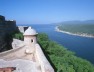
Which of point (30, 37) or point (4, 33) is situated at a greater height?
point (30, 37)

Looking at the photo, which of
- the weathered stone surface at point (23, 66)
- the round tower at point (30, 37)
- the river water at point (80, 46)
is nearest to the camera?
the weathered stone surface at point (23, 66)

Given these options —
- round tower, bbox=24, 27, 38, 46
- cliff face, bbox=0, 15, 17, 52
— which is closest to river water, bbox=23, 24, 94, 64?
cliff face, bbox=0, 15, 17, 52

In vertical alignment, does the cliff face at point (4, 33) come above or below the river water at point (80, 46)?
above

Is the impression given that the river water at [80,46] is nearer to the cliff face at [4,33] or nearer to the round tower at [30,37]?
the cliff face at [4,33]

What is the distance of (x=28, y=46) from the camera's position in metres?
10.8

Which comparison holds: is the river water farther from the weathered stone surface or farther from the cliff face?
the weathered stone surface

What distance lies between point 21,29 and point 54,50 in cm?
819

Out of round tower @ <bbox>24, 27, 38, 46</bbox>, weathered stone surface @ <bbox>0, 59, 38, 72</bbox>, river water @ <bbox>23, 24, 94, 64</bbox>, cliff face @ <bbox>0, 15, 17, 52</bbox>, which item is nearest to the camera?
weathered stone surface @ <bbox>0, 59, 38, 72</bbox>

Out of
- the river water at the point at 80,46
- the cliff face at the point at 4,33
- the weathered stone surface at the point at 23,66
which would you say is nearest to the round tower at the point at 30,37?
the weathered stone surface at the point at 23,66

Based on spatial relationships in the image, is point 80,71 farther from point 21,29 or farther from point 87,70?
point 21,29

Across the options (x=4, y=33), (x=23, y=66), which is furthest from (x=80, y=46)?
(x=23, y=66)

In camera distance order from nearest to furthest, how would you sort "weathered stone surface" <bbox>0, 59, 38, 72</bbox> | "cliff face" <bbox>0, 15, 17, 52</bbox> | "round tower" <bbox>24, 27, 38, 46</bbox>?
"weathered stone surface" <bbox>0, 59, 38, 72</bbox> < "round tower" <bbox>24, 27, 38, 46</bbox> < "cliff face" <bbox>0, 15, 17, 52</bbox>

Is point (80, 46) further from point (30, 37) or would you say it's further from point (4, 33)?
point (30, 37)

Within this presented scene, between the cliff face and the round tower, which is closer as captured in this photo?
the round tower
